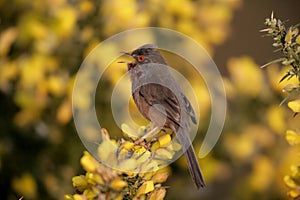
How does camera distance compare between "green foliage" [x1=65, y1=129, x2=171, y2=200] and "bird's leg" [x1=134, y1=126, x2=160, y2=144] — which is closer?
"green foliage" [x1=65, y1=129, x2=171, y2=200]

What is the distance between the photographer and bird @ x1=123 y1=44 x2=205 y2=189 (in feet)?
7.63

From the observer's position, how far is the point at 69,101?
299 centimetres

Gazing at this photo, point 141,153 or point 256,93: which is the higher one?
point 256,93

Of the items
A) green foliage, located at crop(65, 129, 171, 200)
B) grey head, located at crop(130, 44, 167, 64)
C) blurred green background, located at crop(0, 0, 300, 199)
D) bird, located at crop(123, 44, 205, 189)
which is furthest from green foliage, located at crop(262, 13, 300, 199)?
blurred green background, located at crop(0, 0, 300, 199)

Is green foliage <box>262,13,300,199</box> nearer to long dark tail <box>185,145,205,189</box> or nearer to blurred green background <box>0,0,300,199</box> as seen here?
A: long dark tail <box>185,145,205,189</box>

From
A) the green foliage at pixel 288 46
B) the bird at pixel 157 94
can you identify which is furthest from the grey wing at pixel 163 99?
the green foliage at pixel 288 46

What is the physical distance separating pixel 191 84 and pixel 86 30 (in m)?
0.62

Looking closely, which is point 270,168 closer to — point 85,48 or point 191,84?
point 191,84

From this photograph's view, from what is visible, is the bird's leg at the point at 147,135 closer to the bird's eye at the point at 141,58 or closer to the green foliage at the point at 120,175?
the green foliage at the point at 120,175

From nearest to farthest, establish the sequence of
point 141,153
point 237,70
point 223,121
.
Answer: point 141,153 → point 223,121 → point 237,70

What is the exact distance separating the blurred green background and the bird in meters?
0.63

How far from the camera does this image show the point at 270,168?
3.20 m

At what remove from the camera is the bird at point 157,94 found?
2.32m

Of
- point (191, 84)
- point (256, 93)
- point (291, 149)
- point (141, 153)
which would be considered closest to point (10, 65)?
point (191, 84)
